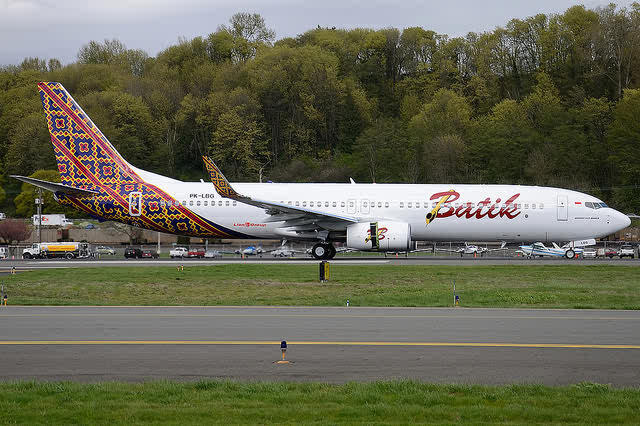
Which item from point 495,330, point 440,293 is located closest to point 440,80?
point 440,293

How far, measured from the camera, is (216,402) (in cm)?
962

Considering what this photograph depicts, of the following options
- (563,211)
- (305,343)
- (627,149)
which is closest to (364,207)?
(563,211)

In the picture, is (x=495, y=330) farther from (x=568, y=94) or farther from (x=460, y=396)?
(x=568, y=94)

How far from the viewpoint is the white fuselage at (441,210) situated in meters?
38.2

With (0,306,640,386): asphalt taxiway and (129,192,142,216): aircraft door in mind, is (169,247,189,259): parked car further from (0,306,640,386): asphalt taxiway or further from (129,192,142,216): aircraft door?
(0,306,640,386): asphalt taxiway

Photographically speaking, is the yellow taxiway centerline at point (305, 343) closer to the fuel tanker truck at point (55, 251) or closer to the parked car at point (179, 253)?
the parked car at point (179, 253)

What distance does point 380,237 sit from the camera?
3650cm

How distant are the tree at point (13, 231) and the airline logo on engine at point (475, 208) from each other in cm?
5572

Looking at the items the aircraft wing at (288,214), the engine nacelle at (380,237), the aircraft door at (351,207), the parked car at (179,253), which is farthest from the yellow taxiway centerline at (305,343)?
the parked car at (179,253)

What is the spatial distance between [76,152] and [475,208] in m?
19.5

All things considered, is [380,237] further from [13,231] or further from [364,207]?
[13,231]

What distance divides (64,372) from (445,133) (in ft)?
253

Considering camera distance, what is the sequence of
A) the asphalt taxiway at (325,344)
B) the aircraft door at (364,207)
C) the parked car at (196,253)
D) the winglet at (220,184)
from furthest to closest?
the parked car at (196,253) < the aircraft door at (364,207) < the winglet at (220,184) < the asphalt taxiway at (325,344)

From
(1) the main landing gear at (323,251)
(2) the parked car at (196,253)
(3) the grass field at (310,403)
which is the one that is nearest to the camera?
(3) the grass field at (310,403)
